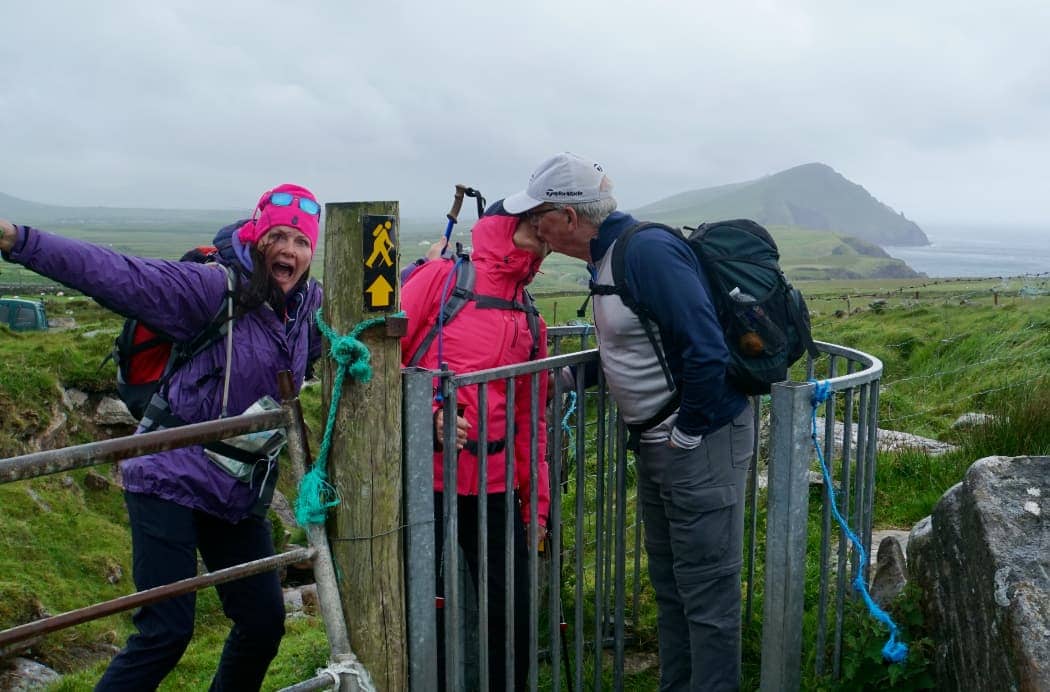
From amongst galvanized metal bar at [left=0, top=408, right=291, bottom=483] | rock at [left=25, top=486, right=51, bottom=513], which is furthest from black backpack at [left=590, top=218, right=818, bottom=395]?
rock at [left=25, top=486, right=51, bottom=513]

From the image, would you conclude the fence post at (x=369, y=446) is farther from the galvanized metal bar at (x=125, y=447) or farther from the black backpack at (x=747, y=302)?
the black backpack at (x=747, y=302)

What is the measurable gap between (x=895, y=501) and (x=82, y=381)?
10.1 meters

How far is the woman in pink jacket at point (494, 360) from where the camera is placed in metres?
3.94

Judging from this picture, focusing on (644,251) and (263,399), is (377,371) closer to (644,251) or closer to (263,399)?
(263,399)

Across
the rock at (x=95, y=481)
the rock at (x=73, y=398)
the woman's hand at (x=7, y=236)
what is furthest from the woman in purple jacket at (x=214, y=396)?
the rock at (x=73, y=398)

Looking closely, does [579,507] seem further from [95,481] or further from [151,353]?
[95,481]

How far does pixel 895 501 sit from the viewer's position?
22.0ft

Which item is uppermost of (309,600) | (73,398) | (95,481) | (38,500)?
(73,398)

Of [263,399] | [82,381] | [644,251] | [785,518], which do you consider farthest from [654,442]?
[82,381]

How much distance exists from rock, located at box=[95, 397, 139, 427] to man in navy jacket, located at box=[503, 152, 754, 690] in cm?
947

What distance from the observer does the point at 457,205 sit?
14.7ft

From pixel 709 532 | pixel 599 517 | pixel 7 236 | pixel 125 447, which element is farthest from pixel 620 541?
pixel 7 236

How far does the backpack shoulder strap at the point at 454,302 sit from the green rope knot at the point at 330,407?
101 cm

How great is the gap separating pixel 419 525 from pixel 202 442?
82cm
